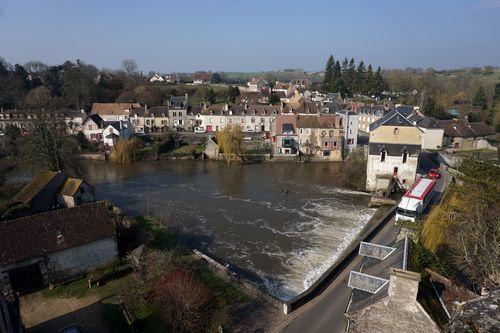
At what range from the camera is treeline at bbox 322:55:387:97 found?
274 feet

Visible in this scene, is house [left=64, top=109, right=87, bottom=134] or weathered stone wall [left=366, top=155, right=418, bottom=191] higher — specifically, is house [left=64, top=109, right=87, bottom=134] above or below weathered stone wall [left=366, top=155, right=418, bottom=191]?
above

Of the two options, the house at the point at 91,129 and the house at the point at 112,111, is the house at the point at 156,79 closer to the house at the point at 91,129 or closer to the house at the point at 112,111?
the house at the point at 112,111

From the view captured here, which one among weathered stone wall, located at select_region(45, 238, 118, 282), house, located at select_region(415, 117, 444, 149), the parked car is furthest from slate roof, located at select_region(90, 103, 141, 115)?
the parked car

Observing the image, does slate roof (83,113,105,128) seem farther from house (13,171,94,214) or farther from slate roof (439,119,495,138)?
slate roof (439,119,495,138)

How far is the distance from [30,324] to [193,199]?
19307 millimetres

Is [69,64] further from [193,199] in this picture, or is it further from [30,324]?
[30,324]

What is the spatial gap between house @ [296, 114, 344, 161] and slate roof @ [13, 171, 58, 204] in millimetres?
31003

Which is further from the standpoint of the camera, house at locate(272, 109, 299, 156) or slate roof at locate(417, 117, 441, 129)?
house at locate(272, 109, 299, 156)

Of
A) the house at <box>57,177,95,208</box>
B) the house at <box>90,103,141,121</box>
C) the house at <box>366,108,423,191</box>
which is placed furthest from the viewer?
the house at <box>90,103,141,121</box>

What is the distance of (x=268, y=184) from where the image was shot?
1519 inches

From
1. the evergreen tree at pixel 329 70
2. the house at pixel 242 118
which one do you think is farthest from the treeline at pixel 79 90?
the evergreen tree at pixel 329 70

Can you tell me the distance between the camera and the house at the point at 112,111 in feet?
205

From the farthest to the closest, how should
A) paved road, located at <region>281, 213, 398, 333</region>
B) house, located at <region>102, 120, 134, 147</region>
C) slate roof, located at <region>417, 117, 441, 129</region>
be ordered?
house, located at <region>102, 120, 134, 147</region> → slate roof, located at <region>417, 117, 441, 129</region> → paved road, located at <region>281, 213, 398, 333</region>

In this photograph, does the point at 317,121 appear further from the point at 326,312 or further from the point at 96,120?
the point at 326,312
